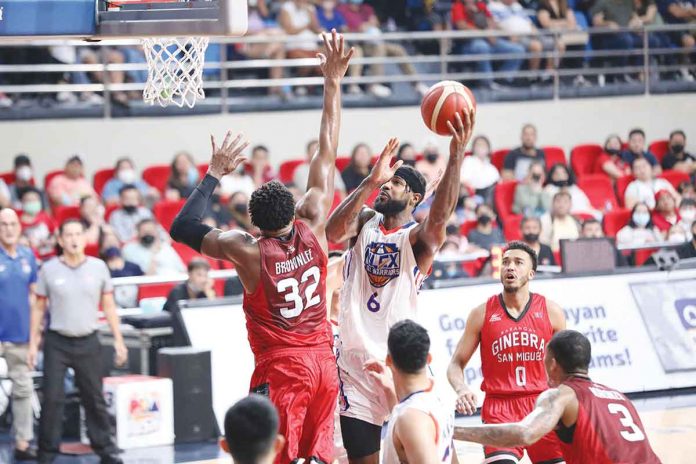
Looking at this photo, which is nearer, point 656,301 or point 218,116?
point 656,301

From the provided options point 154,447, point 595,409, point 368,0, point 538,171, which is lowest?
point 154,447

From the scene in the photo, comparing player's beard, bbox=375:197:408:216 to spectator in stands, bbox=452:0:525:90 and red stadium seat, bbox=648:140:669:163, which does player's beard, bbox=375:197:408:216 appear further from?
red stadium seat, bbox=648:140:669:163

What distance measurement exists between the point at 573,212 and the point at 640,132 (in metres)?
2.00

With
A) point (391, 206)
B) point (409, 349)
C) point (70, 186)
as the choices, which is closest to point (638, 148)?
point (70, 186)

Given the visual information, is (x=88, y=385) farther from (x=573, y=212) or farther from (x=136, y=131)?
(x=573, y=212)

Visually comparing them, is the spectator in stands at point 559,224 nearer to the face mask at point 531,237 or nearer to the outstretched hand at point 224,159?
the face mask at point 531,237

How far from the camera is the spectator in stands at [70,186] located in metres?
13.5

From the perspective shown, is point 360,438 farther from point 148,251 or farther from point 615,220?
point 615,220

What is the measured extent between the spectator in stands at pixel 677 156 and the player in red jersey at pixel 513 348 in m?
9.98

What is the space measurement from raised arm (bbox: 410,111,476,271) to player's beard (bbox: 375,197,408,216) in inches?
7.5

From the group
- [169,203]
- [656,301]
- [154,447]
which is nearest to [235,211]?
[169,203]

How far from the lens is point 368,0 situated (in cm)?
1770

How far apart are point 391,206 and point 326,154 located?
0.65 m

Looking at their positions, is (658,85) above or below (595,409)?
above
